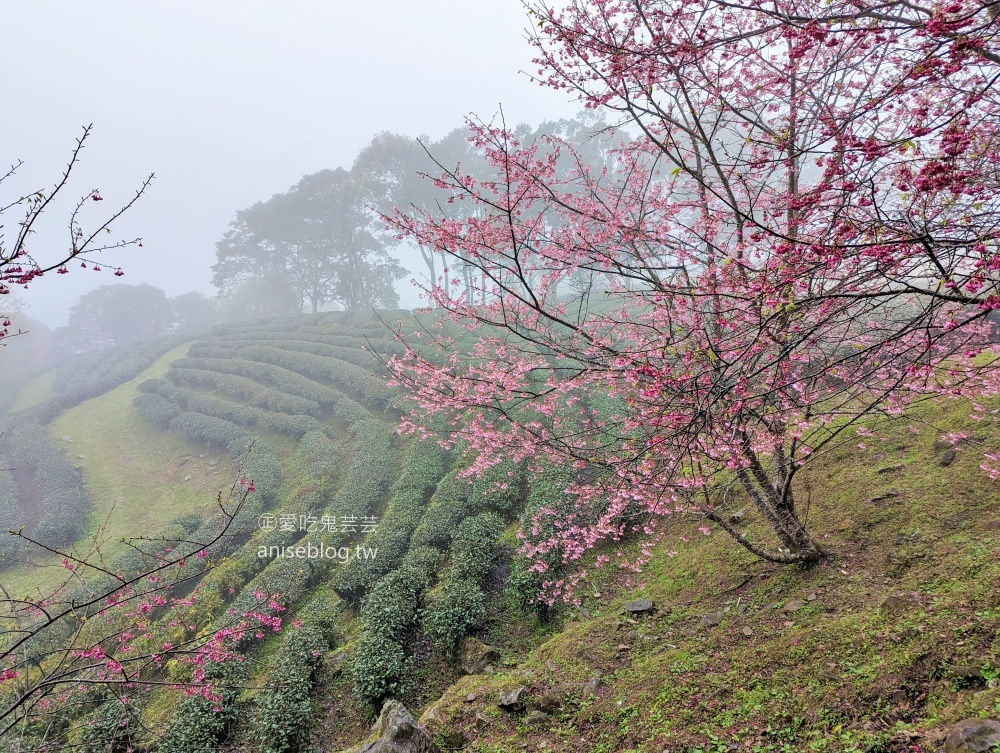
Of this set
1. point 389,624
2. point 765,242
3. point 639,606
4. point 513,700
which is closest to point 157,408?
point 389,624

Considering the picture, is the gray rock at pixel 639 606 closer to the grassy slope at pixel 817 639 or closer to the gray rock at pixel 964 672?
the grassy slope at pixel 817 639

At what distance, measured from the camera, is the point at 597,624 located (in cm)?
576

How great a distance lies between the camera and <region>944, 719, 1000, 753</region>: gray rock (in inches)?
83.9

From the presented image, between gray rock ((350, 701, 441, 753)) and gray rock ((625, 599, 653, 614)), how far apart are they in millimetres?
2760

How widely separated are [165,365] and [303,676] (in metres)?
28.0

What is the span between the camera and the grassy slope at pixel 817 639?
282 centimetres

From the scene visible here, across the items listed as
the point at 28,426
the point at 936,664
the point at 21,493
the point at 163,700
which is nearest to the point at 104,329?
the point at 28,426

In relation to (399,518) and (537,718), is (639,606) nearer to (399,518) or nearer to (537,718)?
(537,718)

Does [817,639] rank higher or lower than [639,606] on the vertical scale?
higher

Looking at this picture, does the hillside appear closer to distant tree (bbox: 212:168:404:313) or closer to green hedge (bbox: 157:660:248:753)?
green hedge (bbox: 157:660:248:753)

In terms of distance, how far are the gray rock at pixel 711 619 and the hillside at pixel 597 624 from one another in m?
0.02

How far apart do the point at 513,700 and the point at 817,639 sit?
2923 millimetres

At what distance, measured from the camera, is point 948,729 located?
2.34m

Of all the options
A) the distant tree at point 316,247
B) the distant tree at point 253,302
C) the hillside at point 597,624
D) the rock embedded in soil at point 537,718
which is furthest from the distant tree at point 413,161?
the rock embedded in soil at point 537,718
